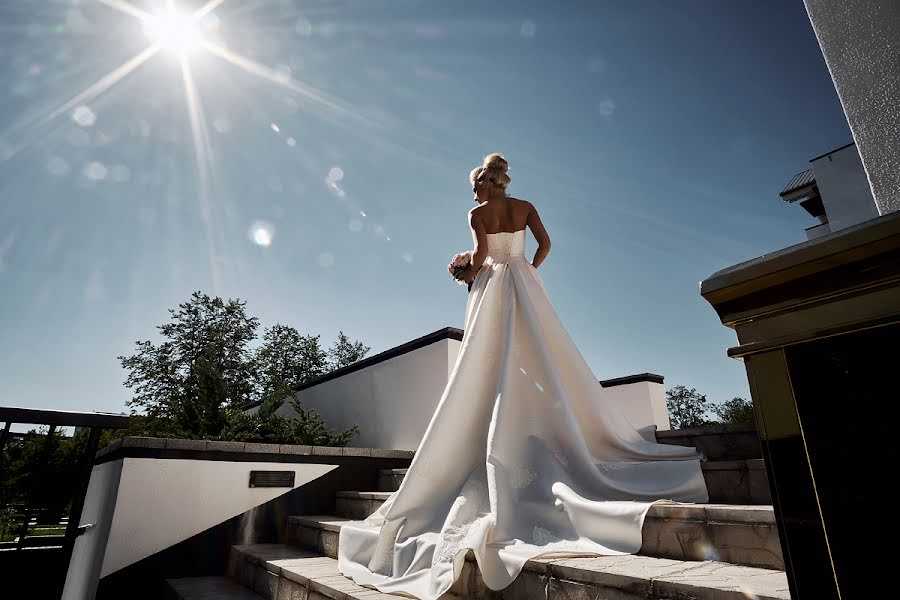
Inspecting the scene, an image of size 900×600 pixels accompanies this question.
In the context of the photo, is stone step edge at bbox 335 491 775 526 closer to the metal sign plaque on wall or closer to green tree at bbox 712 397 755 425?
the metal sign plaque on wall

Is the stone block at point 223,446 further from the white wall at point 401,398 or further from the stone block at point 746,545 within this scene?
the stone block at point 746,545

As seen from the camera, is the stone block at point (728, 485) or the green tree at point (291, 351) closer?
the stone block at point (728, 485)

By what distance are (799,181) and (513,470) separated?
61.3ft

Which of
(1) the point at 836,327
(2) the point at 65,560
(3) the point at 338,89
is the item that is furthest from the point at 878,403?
(3) the point at 338,89

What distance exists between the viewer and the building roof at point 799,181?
1499cm

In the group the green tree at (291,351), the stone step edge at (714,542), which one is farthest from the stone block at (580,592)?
the green tree at (291,351)

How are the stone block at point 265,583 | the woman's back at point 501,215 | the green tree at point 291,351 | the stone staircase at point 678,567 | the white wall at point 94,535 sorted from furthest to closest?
1. the green tree at point 291,351
2. the woman's back at point 501,215
3. the white wall at point 94,535
4. the stone block at point 265,583
5. the stone staircase at point 678,567

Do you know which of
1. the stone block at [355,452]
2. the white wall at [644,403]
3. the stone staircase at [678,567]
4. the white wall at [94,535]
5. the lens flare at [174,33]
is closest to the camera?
the stone staircase at [678,567]

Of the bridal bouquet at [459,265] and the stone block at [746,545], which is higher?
the bridal bouquet at [459,265]

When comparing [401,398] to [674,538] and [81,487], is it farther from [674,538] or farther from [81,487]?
[674,538]

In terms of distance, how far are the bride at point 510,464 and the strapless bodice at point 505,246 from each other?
0.04ft

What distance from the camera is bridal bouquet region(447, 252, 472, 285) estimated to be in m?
3.67

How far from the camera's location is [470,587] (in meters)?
2.02

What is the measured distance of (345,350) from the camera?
89.0 ft
